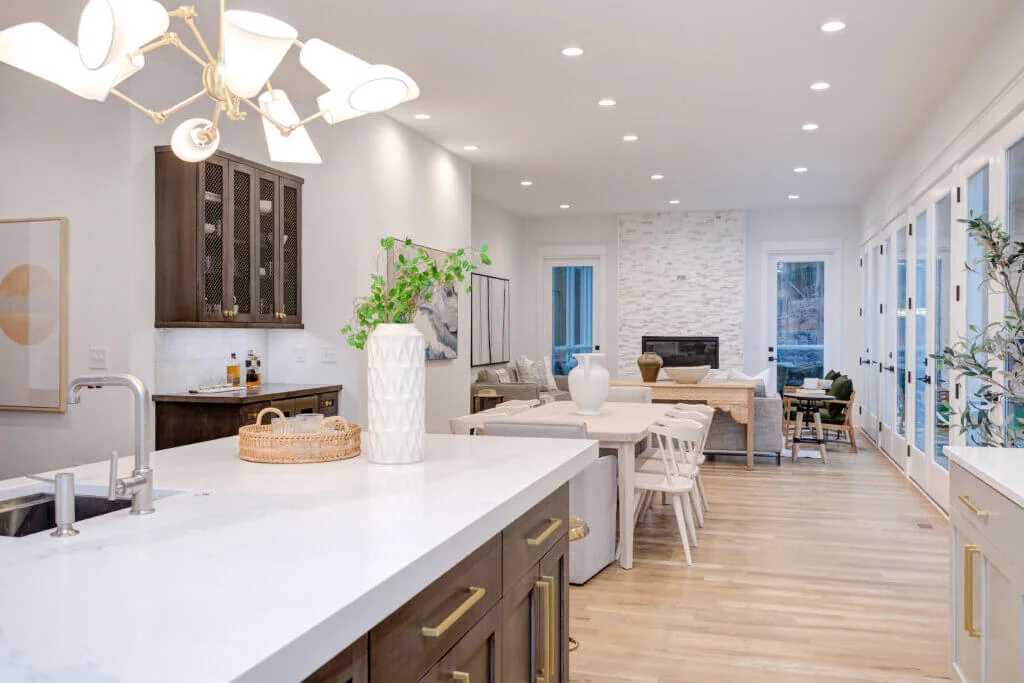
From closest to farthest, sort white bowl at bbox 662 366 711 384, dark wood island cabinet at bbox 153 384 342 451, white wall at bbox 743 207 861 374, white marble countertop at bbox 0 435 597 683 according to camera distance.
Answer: white marble countertop at bbox 0 435 597 683
dark wood island cabinet at bbox 153 384 342 451
white bowl at bbox 662 366 711 384
white wall at bbox 743 207 861 374

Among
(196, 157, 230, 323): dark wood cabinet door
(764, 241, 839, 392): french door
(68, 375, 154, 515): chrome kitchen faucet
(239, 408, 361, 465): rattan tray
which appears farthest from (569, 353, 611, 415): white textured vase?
(764, 241, 839, 392): french door

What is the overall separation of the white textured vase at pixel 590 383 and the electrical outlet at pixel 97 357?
277cm

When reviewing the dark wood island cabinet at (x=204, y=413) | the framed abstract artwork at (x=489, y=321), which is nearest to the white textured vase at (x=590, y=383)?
the dark wood island cabinet at (x=204, y=413)

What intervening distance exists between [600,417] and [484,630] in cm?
349

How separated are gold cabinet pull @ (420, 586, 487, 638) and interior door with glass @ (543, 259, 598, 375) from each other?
10360mm

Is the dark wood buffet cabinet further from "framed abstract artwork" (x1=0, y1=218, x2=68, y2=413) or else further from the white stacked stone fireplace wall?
the white stacked stone fireplace wall

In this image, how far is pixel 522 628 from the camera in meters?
1.91

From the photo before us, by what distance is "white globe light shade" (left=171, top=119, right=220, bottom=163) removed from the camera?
224cm

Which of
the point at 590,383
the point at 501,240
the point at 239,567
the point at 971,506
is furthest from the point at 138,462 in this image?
the point at 501,240

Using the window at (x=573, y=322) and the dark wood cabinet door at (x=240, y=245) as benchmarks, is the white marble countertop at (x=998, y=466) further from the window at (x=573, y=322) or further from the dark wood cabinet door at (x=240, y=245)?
the window at (x=573, y=322)

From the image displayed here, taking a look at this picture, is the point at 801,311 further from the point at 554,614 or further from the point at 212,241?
the point at 554,614

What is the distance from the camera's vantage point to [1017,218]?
4020 mm

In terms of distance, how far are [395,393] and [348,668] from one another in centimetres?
98

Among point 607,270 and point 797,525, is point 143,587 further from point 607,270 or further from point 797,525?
point 607,270
